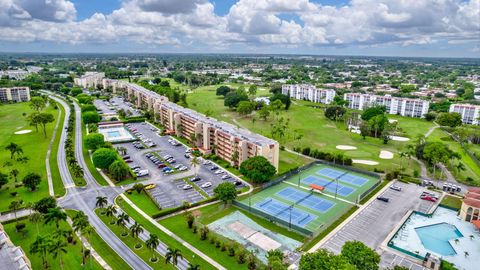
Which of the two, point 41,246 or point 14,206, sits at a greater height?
point 41,246

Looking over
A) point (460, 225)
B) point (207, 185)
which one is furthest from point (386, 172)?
point (207, 185)

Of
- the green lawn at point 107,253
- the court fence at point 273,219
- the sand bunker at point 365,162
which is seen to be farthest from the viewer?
the sand bunker at point 365,162

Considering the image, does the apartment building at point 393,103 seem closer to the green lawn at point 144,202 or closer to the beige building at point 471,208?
the beige building at point 471,208

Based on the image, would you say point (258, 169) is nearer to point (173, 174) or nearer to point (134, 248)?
point (173, 174)

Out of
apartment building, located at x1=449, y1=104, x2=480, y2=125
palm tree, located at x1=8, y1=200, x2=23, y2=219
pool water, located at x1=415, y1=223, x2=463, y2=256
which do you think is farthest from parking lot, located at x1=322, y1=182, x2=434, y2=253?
apartment building, located at x1=449, y1=104, x2=480, y2=125

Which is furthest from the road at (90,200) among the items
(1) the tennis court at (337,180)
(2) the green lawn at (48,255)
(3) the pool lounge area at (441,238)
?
(3) the pool lounge area at (441,238)

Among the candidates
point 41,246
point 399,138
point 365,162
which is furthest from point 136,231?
point 399,138
